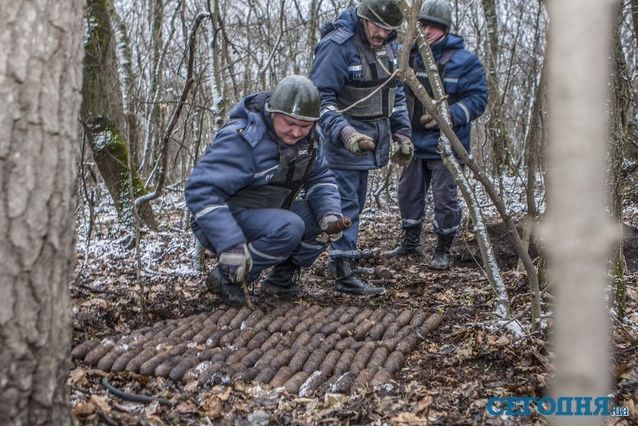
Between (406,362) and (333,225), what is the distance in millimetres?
1219

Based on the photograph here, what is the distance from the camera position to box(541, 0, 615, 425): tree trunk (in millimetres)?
1008

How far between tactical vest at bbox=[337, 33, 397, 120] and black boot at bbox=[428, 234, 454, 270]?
1208mm

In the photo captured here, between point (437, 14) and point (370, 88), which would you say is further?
point (437, 14)

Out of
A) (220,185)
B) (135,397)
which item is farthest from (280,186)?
(135,397)

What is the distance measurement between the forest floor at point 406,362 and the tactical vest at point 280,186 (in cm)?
75

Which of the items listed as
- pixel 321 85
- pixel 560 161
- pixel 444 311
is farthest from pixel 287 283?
pixel 560 161

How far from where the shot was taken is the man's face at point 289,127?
13.1 feet

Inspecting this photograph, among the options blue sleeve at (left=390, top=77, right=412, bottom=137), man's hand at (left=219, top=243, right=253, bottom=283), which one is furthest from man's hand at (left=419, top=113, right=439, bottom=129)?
man's hand at (left=219, top=243, right=253, bottom=283)

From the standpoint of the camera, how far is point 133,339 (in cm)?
353

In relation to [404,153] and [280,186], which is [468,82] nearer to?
[404,153]

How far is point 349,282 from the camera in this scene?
4.71 metres

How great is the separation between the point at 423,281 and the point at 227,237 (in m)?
1.76

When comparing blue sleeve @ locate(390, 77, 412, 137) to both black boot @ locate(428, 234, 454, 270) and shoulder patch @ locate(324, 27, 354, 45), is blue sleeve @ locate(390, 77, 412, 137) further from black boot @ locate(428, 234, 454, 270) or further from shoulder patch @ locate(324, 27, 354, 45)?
black boot @ locate(428, 234, 454, 270)

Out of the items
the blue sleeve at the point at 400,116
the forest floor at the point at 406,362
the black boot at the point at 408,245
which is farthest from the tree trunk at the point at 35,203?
the black boot at the point at 408,245
